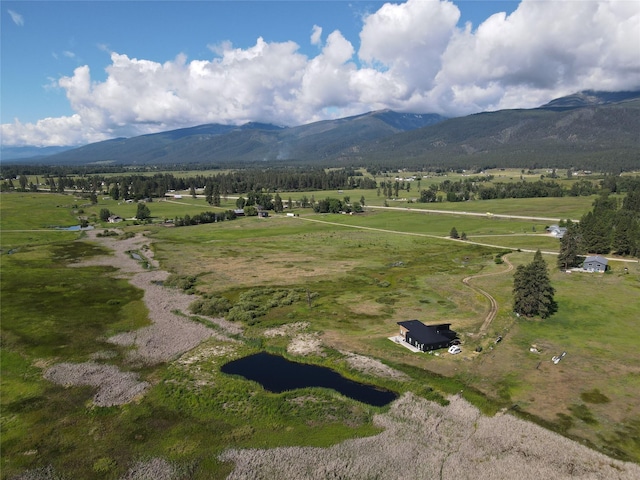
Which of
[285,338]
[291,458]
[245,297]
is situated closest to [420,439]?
[291,458]

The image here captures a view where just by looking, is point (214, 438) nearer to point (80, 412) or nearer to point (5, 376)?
point (80, 412)

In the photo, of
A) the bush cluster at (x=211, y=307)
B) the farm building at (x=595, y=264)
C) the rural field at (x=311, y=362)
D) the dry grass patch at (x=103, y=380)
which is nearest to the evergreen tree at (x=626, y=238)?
the rural field at (x=311, y=362)

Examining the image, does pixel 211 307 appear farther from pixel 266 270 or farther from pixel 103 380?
pixel 266 270

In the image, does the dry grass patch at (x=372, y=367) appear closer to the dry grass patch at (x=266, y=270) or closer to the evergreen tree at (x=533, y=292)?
the evergreen tree at (x=533, y=292)

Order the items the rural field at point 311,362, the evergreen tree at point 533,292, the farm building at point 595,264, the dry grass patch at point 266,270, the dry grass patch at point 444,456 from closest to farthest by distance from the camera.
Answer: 1. the dry grass patch at point 444,456
2. the rural field at point 311,362
3. the evergreen tree at point 533,292
4. the dry grass patch at point 266,270
5. the farm building at point 595,264

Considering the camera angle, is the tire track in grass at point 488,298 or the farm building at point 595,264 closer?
the tire track in grass at point 488,298

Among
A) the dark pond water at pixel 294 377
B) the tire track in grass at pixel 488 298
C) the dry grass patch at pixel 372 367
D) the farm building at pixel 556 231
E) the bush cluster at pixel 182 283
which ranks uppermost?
the farm building at pixel 556 231
